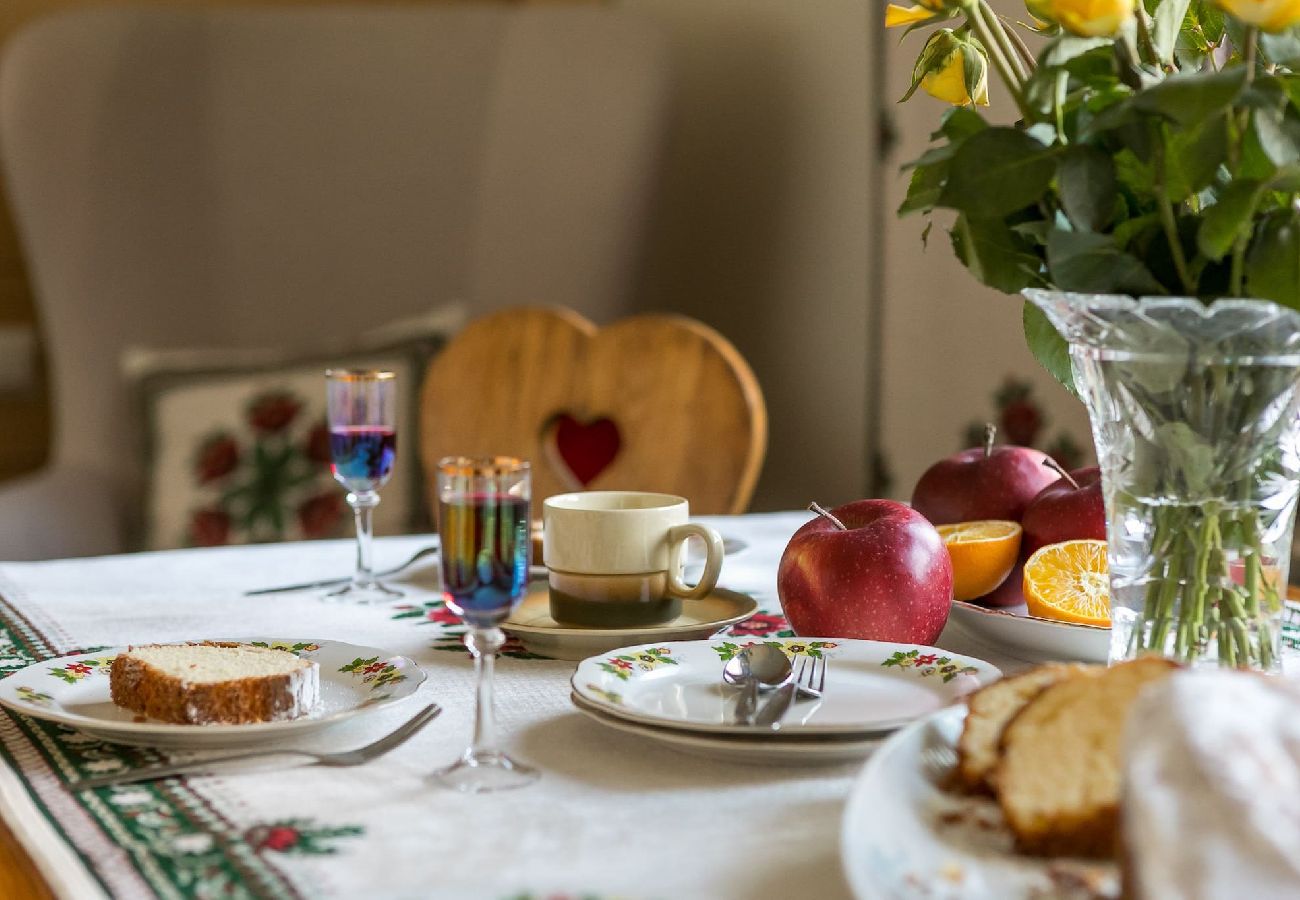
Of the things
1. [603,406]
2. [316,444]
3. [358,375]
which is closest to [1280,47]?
[358,375]

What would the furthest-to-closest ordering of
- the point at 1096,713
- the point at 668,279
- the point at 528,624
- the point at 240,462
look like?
the point at 668,279 → the point at 240,462 → the point at 528,624 → the point at 1096,713

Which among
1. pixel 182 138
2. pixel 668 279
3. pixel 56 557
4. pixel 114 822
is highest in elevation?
pixel 182 138

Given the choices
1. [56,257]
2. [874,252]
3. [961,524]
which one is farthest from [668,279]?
[961,524]

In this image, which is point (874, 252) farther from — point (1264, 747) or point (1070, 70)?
point (1264, 747)

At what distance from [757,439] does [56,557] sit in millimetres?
1024

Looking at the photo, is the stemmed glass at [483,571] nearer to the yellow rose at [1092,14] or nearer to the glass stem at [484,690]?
the glass stem at [484,690]

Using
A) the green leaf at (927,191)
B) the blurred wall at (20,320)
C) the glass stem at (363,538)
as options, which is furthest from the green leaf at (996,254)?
the blurred wall at (20,320)

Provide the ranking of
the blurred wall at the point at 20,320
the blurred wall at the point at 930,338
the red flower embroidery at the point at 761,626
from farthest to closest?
the blurred wall at the point at 20,320
the blurred wall at the point at 930,338
the red flower embroidery at the point at 761,626

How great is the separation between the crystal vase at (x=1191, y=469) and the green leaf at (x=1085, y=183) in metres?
0.04

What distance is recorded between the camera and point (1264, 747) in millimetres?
446

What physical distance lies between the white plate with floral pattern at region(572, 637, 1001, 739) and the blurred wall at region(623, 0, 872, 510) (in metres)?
1.38

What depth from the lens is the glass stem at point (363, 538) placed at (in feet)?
3.64

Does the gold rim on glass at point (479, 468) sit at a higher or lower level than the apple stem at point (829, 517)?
higher

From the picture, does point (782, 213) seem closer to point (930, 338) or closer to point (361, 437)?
point (930, 338)
